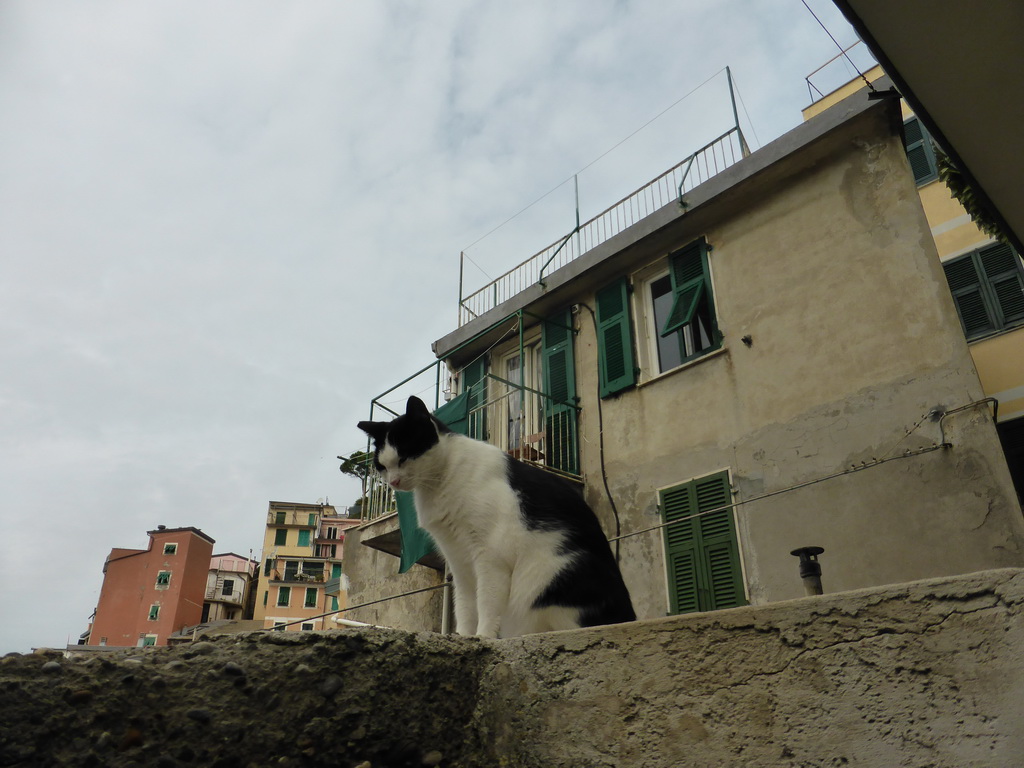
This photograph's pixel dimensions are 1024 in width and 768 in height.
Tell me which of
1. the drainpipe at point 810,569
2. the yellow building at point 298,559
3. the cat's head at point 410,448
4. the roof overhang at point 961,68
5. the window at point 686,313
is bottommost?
the drainpipe at point 810,569

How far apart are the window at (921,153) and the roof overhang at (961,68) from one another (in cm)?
782

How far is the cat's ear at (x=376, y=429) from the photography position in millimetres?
3946

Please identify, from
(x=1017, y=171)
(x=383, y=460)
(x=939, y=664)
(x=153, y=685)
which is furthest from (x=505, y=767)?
(x=1017, y=171)

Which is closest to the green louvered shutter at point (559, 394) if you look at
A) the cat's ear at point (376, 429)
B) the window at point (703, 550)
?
the window at point (703, 550)

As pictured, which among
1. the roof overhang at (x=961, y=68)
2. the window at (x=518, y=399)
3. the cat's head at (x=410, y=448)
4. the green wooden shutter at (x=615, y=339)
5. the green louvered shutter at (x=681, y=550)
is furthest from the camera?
the window at (x=518, y=399)

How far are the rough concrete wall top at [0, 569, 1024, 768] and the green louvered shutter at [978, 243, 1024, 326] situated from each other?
916 centimetres

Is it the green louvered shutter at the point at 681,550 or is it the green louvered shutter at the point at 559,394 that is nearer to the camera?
the green louvered shutter at the point at 681,550

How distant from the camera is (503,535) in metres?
3.04

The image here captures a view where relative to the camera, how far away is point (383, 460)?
3771 millimetres

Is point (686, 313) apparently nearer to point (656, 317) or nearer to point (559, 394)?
point (656, 317)

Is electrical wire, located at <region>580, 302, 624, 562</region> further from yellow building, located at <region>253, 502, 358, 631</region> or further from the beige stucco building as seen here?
yellow building, located at <region>253, 502, 358, 631</region>

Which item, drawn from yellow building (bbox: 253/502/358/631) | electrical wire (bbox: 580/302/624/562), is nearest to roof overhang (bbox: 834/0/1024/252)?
electrical wire (bbox: 580/302/624/562)

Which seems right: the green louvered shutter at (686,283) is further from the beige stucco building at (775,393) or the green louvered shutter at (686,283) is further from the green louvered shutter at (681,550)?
the green louvered shutter at (681,550)

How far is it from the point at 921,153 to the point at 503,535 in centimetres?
1076
